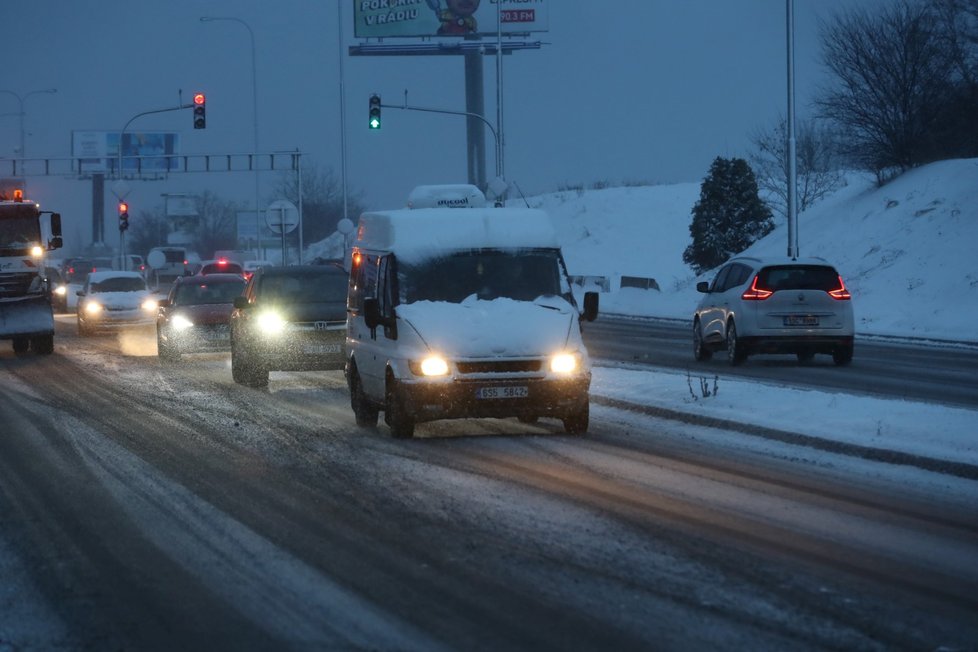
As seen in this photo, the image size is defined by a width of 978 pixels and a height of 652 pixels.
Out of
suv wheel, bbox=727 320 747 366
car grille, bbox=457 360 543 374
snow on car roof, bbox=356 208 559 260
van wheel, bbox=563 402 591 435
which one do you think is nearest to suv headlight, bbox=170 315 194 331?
suv wheel, bbox=727 320 747 366

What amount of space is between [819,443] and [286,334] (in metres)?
9.75

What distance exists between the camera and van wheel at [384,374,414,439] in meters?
14.4

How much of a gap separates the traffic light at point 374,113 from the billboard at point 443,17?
33.2 metres

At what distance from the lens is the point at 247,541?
29.7 feet

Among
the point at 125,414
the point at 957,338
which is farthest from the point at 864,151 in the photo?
the point at 125,414

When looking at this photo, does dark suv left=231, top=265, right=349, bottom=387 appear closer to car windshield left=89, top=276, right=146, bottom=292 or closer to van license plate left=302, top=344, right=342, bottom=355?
van license plate left=302, top=344, right=342, bottom=355

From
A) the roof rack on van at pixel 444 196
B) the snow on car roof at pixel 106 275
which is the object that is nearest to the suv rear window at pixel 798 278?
the roof rack on van at pixel 444 196

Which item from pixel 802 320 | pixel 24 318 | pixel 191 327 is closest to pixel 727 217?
pixel 24 318

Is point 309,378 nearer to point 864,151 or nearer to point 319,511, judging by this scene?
point 319,511

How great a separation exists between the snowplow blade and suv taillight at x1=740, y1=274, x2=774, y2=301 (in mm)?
13837

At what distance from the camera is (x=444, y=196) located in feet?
76.0

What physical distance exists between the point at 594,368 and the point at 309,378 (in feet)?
13.7

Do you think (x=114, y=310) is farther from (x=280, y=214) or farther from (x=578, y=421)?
(x=578, y=421)

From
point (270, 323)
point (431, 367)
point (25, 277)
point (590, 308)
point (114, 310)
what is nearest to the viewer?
point (431, 367)
